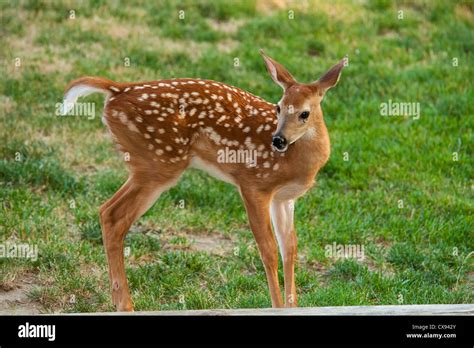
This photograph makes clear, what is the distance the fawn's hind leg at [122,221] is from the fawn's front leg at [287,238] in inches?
33.3

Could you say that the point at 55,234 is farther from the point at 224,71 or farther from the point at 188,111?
the point at 224,71

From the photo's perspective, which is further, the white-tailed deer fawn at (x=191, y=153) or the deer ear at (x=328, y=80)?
the white-tailed deer fawn at (x=191, y=153)

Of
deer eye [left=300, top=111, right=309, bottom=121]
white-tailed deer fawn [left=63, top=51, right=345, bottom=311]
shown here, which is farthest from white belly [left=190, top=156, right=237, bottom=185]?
deer eye [left=300, top=111, right=309, bottom=121]

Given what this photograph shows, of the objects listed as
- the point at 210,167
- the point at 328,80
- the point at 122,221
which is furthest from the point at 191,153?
the point at 328,80

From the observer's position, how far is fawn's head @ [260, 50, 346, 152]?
276 inches

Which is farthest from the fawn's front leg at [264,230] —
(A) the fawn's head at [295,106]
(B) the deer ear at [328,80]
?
(B) the deer ear at [328,80]

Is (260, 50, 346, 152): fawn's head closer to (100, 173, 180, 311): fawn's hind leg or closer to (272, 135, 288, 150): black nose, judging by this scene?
(272, 135, 288, 150): black nose

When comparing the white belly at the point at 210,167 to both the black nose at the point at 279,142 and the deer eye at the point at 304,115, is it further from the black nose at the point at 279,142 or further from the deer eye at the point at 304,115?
the deer eye at the point at 304,115

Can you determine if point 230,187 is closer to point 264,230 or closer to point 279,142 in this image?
point 264,230

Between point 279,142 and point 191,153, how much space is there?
84cm

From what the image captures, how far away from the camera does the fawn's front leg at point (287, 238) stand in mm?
7676

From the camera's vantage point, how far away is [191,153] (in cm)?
754

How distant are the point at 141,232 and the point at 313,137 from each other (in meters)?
2.63

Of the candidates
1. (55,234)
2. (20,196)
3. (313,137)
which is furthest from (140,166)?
(20,196)
